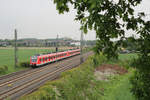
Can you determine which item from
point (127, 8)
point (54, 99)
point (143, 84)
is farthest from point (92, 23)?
point (54, 99)

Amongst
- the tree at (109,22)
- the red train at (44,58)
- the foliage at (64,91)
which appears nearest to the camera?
the tree at (109,22)

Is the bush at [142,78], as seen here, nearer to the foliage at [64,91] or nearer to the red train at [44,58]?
the foliage at [64,91]

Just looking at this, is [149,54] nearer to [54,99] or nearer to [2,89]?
[54,99]

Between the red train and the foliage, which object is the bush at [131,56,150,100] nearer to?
the foliage

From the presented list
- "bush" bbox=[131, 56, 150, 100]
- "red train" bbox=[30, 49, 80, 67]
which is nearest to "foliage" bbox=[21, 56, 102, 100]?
"bush" bbox=[131, 56, 150, 100]

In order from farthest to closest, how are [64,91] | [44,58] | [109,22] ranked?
[44,58], [64,91], [109,22]

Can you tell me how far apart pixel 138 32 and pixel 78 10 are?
1.75 metres

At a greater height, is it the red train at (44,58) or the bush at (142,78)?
the bush at (142,78)

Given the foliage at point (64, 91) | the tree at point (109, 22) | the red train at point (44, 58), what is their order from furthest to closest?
the red train at point (44, 58) < the foliage at point (64, 91) < the tree at point (109, 22)

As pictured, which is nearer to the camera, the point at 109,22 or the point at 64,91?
the point at 109,22

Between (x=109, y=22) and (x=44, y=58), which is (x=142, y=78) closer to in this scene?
(x=109, y=22)

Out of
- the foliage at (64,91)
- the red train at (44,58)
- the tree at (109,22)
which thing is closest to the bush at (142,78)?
the tree at (109,22)

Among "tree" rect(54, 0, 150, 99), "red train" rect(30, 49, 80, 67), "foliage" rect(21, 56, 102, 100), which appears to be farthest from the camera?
"red train" rect(30, 49, 80, 67)

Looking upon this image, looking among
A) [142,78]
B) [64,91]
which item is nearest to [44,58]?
[64,91]
